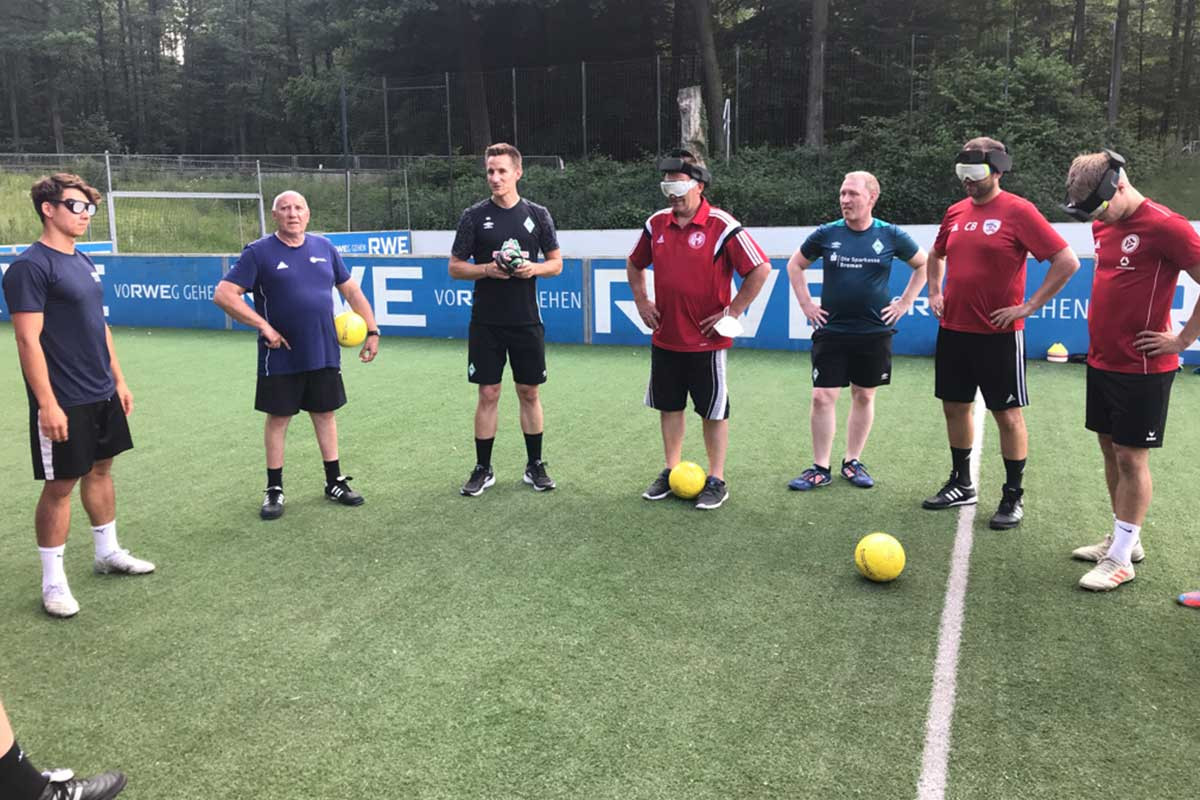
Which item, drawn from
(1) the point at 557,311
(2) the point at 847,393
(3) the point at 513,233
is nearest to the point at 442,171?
(1) the point at 557,311

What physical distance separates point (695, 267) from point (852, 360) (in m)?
1.30

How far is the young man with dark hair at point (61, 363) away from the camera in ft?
12.1

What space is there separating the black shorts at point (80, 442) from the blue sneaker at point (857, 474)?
4.22 m

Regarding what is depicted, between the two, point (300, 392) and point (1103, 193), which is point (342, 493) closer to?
point (300, 392)

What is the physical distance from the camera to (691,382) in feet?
18.0

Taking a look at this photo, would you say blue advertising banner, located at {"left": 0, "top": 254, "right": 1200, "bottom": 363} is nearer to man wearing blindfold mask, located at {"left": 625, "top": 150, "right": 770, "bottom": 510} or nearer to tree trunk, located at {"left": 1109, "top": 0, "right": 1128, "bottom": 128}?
man wearing blindfold mask, located at {"left": 625, "top": 150, "right": 770, "bottom": 510}

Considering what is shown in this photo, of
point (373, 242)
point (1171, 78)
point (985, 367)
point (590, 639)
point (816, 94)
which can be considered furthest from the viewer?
point (1171, 78)

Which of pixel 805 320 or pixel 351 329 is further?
pixel 805 320

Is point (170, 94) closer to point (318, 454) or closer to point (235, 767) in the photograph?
point (318, 454)

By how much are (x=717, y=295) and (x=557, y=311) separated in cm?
698

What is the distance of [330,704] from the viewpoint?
3.18 metres

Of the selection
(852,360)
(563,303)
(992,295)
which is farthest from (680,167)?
(563,303)

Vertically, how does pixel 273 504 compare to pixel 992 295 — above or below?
below

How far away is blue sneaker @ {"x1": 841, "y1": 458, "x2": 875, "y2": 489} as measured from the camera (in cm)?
577
